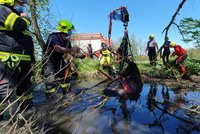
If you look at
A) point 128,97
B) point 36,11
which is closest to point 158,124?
point 128,97

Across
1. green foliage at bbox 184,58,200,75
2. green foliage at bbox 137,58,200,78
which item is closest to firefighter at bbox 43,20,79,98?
green foliage at bbox 137,58,200,78

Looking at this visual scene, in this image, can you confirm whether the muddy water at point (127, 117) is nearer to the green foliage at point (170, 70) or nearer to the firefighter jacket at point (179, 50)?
the green foliage at point (170, 70)

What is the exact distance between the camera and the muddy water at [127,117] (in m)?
3.36

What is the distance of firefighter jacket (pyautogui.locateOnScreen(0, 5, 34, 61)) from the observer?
337 cm

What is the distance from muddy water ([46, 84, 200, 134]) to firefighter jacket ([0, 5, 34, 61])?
1276 millimetres

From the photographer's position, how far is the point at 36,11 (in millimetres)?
10461

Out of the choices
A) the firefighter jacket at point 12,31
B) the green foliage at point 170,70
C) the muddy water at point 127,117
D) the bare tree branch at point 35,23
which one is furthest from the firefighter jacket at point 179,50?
the firefighter jacket at point 12,31

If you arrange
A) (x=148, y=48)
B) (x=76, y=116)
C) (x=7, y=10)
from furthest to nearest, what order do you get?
(x=148, y=48)
(x=76, y=116)
(x=7, y=10)

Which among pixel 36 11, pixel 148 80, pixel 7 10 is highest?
pixel 36 11

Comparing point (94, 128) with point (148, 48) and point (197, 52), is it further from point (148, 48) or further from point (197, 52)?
point (197, 52)

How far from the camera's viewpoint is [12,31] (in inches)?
142

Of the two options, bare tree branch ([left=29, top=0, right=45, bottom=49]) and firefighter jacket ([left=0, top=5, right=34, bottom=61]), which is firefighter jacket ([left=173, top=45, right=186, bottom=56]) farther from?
firefighter jacket ([left=0, top=5, right=34, bottom=61])

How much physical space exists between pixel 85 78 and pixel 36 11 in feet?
12.0

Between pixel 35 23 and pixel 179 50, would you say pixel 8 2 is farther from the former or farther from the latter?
pixel 179 50
